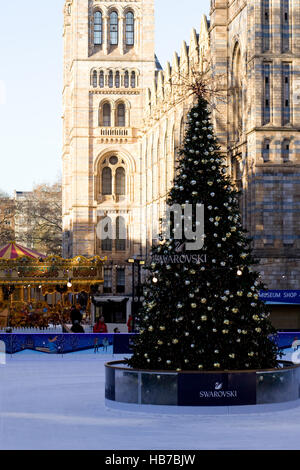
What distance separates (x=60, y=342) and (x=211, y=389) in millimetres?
17198

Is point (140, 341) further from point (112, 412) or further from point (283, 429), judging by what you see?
point (283, 429)

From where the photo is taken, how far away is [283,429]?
58.3 ft

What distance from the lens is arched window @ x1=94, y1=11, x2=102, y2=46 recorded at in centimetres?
8744

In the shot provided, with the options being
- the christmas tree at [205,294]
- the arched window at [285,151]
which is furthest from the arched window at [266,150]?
the christmas tree at [205,294]

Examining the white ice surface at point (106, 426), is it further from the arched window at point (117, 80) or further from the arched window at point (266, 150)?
the arched window at point (117, 80)

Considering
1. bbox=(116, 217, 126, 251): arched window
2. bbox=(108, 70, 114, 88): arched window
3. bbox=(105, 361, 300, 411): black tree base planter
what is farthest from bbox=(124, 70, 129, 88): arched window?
bbox=(105, 361, 300, 411): black tree base planter

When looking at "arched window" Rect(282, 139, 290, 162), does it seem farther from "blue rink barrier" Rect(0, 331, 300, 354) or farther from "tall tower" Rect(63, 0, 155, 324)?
"tall tower" Rect(63, 0, 155, 324)

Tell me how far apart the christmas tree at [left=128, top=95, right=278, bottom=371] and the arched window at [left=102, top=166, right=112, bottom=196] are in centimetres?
6532

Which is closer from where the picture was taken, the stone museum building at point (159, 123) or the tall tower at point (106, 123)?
the stone museum building at point (159, 123)

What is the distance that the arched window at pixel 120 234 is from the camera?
86938mm

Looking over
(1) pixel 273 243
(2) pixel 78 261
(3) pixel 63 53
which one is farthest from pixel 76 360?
(3) pixel 63 53

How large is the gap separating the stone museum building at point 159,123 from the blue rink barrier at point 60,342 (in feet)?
27.0
